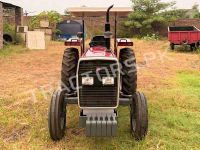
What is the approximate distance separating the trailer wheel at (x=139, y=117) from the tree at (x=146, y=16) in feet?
63.9

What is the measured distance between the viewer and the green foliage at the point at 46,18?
75.5 ft

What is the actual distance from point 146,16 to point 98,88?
67.9ft

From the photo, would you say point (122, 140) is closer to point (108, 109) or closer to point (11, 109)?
point (108, 109)

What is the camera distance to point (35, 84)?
27.0 ft

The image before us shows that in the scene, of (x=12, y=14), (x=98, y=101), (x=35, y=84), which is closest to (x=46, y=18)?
(x=12, y=14)

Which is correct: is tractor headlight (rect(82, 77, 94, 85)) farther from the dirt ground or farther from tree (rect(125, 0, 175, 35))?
tree (rect(125, 0, 175, 35))

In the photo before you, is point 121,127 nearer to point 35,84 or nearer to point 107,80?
point 107,80

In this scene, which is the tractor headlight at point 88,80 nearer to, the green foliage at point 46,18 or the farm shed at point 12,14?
the farm shed at point 12,14

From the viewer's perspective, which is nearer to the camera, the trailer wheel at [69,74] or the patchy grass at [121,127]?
the patchy grass at [121,127]

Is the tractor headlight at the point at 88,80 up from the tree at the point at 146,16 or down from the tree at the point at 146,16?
down

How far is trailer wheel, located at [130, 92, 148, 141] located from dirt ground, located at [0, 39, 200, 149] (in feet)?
2.80

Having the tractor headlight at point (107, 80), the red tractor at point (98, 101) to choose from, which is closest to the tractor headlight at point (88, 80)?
the red tractor at point (98, 101)

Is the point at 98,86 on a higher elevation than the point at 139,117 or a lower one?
higher

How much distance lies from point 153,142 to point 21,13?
18.5 m
